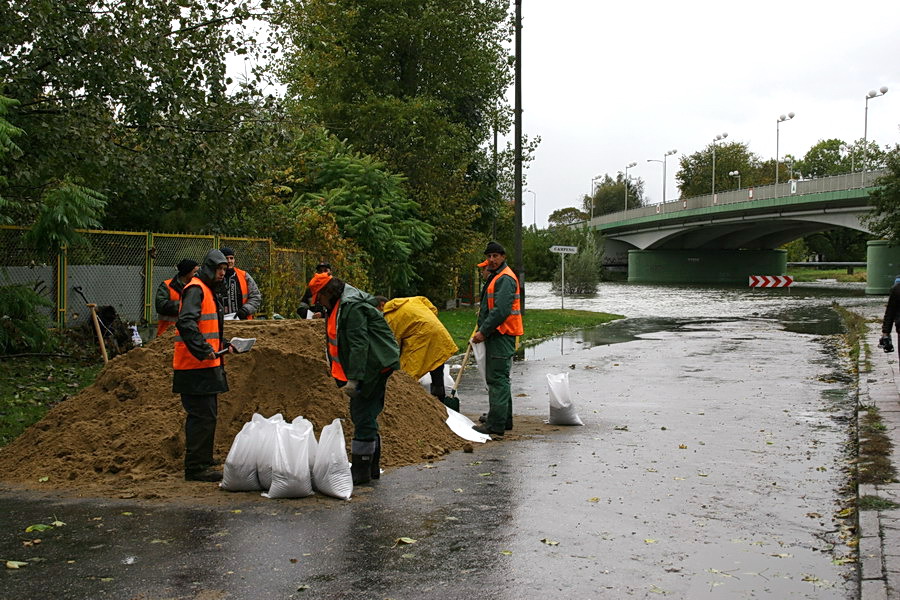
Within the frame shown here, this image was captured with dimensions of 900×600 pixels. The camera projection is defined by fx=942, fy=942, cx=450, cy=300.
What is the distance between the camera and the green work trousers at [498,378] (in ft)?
29.8

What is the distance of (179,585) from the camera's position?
4.66m

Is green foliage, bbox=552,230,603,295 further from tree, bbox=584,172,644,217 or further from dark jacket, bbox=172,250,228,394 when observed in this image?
tree, bbox=584,172,644,217

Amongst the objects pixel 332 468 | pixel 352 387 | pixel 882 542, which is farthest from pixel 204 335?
pixel 882 542

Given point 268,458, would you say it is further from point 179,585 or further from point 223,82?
point 223,82

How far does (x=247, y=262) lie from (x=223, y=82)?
3879 mm

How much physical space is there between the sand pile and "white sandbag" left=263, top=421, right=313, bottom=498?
0.58 m

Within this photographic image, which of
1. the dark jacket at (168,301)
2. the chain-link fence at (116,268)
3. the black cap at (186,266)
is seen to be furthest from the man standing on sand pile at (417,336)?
the chain-link fence at (116,268)

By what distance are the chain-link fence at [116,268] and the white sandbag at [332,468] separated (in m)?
7.80

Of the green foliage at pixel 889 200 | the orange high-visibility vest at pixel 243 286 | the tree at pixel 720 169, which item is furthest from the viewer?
the tree at pixel 720 169

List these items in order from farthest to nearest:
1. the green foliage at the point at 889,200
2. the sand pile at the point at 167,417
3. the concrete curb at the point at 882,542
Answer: the green foliage at the point at 889,200 → the sand pile at the point at 167,417 → the concrete curb at the point at 882,542

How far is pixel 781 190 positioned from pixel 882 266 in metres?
6.86

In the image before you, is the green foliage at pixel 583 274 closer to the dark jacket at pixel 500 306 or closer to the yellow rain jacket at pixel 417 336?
the yellow rain jacket at pixel 417 336

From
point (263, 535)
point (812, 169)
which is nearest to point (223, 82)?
point (263, 535)

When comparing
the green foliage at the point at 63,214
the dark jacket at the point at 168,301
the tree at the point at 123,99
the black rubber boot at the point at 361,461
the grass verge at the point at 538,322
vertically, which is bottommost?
the black rubber boot at the point at 361,461
